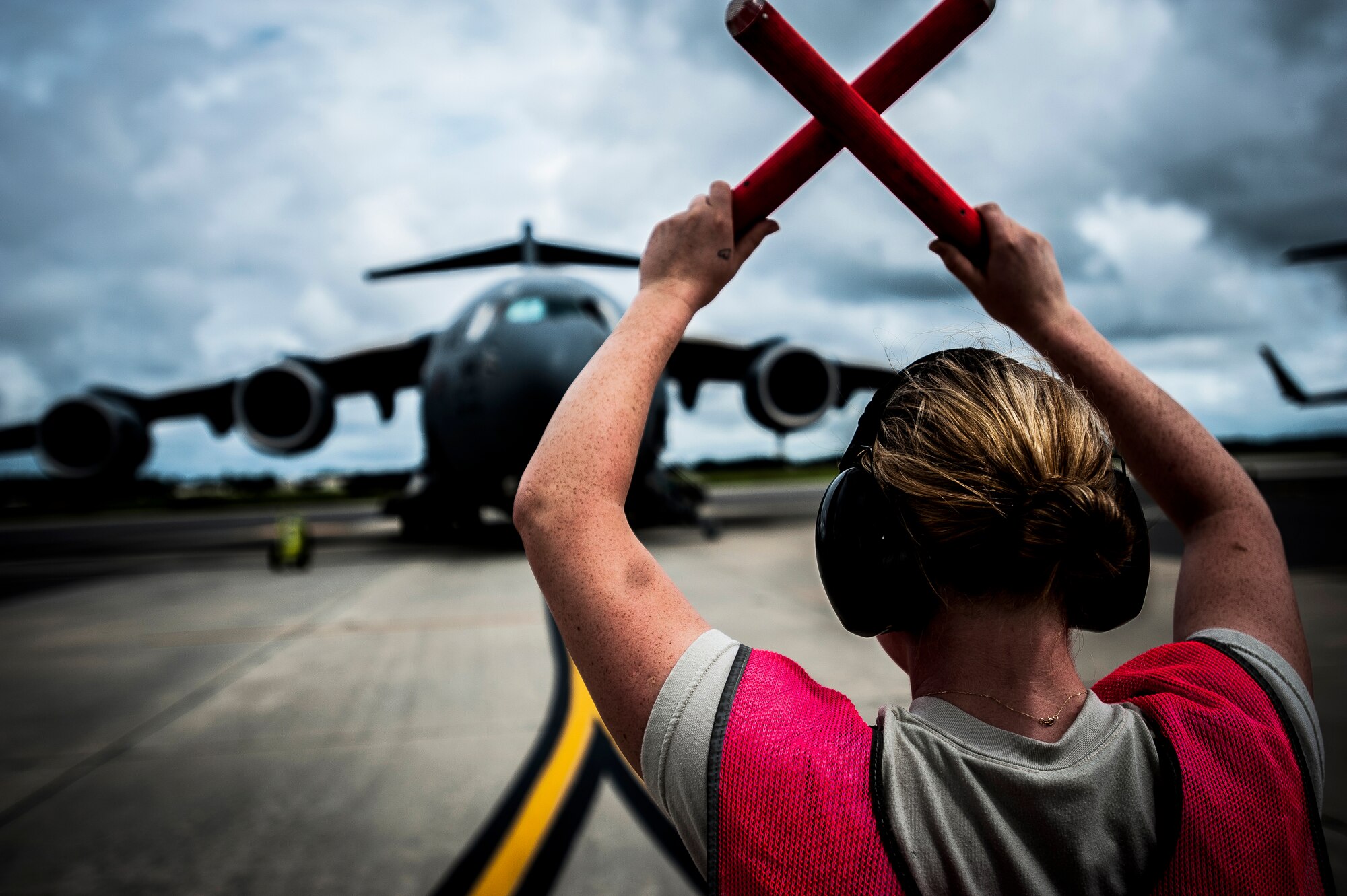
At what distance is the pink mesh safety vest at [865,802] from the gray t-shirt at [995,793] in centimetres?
2

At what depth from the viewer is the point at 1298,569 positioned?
646cm

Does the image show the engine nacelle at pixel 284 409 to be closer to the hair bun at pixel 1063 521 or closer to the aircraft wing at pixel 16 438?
the aircraft wing at pixel 16 438

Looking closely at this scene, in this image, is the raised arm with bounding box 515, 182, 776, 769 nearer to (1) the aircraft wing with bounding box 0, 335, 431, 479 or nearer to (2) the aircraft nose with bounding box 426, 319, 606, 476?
(2) the aircraft nose with bounding box 426, 319, 606, 476

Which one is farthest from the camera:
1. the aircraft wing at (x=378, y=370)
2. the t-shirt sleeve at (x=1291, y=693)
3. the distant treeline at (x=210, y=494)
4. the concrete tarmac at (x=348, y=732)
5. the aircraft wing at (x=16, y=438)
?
the distant treeline at (x=210, y=494)

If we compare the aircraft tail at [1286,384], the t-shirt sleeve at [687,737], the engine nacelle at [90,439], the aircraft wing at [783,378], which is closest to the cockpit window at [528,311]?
the aircraft wing at [783,378]

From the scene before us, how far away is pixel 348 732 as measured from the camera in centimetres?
355

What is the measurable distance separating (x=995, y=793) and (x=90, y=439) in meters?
16.2

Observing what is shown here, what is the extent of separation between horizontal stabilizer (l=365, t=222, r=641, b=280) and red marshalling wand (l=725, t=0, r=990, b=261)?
10.1ft

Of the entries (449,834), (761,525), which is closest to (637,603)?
(449,834)

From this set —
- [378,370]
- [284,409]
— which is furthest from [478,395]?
[378,370]

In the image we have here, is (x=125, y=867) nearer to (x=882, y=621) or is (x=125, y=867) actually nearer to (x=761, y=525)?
(x=882, y=621)

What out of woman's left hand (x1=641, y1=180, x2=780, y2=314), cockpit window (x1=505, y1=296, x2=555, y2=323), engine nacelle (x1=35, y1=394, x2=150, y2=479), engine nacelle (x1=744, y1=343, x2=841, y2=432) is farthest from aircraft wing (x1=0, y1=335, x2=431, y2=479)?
woman's left hand (x1=641, y1=180, x2=780, y2=314)

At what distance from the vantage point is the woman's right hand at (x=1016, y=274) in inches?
39.0

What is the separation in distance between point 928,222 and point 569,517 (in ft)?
1.85
